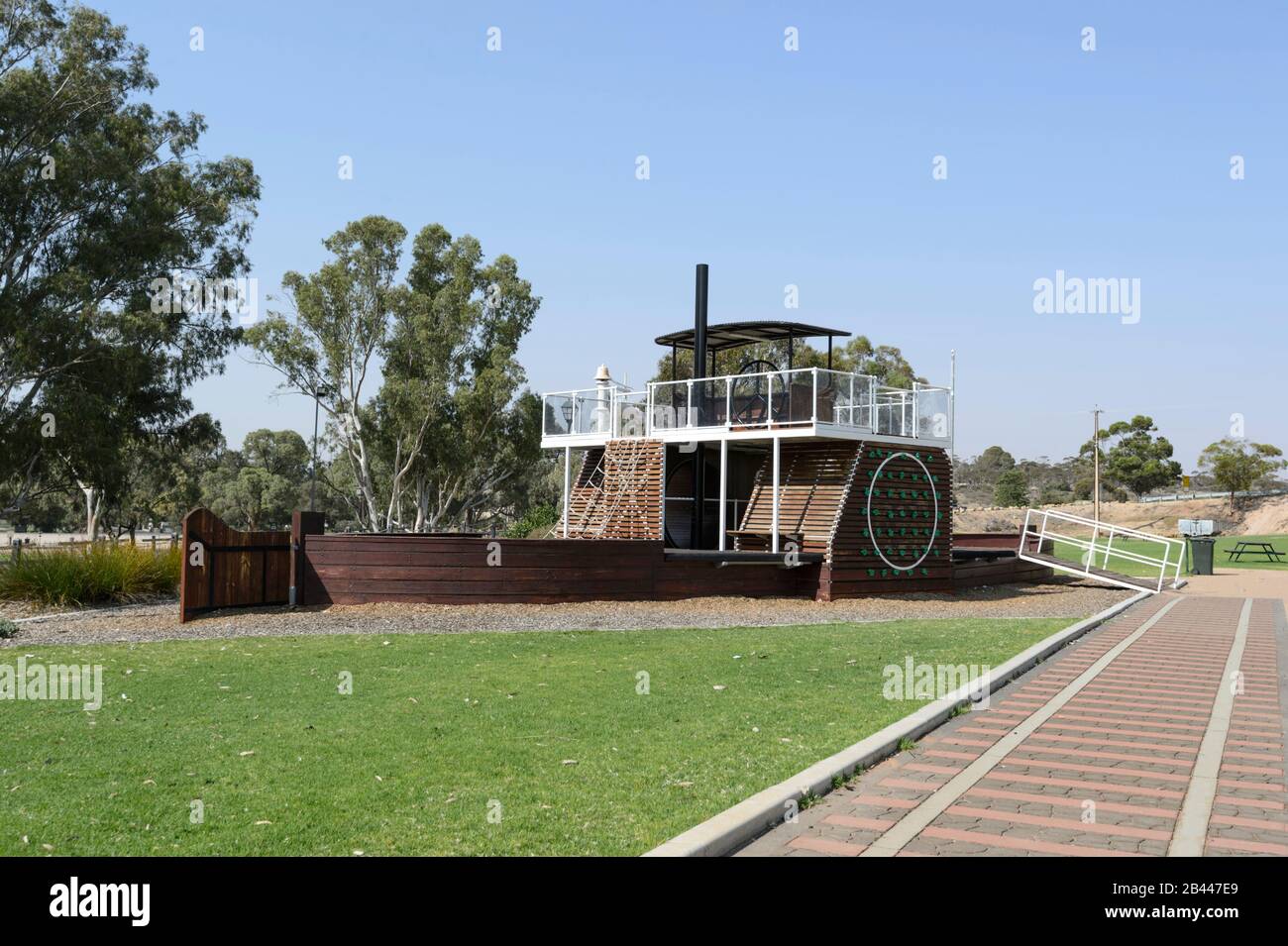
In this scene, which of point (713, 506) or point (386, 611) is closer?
point (386, 611)

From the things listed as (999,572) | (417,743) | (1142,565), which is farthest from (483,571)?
(1142,565)

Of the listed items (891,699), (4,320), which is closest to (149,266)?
(4,320)

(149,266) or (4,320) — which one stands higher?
(149,266)

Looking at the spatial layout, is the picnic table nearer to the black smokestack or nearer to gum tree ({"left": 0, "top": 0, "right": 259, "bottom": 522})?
the black smokestack

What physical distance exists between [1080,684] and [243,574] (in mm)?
11926

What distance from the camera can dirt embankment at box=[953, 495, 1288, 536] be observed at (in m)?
70.5

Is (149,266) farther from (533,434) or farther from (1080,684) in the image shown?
(1080,684)

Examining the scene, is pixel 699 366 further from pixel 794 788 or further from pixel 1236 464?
pixel 1236 464

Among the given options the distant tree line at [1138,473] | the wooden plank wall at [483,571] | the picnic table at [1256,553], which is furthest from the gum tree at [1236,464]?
the wooden plank wall at [483,571]

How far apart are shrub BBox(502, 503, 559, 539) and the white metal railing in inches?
349

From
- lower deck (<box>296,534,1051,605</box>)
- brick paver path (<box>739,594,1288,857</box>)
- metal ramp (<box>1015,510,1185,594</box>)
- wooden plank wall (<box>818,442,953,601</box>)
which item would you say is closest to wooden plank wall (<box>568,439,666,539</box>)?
lower deck (<box>296,534,1051,605</box>)

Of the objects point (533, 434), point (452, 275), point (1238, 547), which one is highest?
point (452, 275)

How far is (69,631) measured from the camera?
13578 mm
